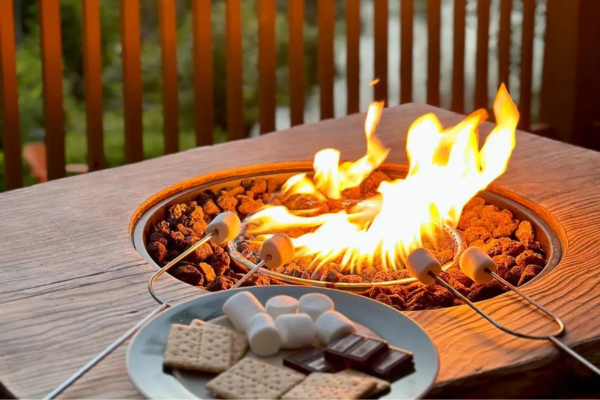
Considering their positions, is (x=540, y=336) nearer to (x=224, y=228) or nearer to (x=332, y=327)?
(x=332, y=327)

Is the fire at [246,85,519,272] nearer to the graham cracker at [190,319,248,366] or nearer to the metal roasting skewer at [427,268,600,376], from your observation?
the metal roasting skewer at [427,268,600,376]

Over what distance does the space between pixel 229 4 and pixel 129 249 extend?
1455 mm

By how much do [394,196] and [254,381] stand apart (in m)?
0.88

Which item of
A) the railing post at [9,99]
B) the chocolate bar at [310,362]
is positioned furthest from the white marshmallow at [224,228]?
the railing post at [9,99]

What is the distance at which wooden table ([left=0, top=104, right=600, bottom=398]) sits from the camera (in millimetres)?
1372

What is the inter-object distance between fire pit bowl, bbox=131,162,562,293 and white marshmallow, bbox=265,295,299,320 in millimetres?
297

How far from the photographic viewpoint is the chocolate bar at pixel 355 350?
50.7 inches

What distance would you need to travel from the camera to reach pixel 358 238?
194 cm

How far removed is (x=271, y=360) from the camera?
1346mm

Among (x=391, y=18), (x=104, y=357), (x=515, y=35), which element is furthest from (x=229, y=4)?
(x=391, y=18)

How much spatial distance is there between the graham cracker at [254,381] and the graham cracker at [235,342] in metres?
0.04

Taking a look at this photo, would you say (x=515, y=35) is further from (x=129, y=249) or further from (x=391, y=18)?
(x=129, y=249)

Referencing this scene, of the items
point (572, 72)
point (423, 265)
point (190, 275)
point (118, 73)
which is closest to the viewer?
point (423, 265)

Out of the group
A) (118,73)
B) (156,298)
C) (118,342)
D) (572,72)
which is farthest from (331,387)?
(118,73)
